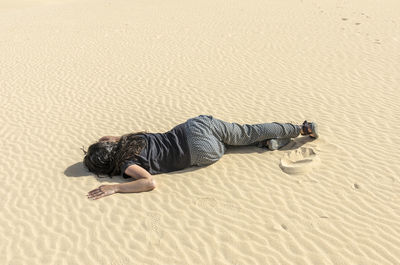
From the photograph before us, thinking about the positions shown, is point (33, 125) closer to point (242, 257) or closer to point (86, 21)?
point (242, 257)

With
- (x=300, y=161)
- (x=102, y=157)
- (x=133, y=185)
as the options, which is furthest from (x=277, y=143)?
(x=102, y=157)

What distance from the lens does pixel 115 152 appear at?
516cm

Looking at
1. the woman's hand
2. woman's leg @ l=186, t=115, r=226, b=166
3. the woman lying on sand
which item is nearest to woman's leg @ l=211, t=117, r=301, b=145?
the woman lying on sand

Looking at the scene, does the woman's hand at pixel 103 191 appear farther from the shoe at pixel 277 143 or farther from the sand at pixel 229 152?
the shoe at pixel 277 143

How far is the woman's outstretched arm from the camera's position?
508 centimetres

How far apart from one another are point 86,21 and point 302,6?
10.1 metres

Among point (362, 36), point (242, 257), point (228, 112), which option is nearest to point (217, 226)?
point (242, 257)

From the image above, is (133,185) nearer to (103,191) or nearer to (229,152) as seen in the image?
(103,191)

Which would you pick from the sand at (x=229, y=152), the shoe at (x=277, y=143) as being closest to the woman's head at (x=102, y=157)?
the sand at (x=229, y=152)

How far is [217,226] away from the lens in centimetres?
454

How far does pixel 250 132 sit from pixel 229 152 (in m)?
0.55

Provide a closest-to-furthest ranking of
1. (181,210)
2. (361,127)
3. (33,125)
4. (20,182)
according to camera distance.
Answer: (181,210), (20,182), (361,127), (33,125)

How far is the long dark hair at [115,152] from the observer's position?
5.11 metres

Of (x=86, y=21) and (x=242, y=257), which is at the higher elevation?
(x=86, y=21)
